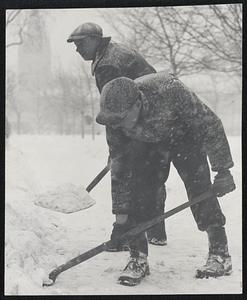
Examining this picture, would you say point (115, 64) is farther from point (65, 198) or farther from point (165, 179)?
point (65, 198)

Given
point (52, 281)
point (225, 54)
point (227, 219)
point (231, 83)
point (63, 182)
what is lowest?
point (52, 281)

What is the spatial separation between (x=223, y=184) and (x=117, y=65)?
119cm

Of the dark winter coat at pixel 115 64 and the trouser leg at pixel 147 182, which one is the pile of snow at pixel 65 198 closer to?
the trouser leg at pixel 147 182

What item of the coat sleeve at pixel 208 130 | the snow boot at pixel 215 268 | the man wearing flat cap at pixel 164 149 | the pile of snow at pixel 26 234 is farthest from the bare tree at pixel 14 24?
the snow boot at pixel 215 268

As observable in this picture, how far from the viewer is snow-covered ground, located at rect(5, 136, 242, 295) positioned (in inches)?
140

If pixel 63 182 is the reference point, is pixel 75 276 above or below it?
below

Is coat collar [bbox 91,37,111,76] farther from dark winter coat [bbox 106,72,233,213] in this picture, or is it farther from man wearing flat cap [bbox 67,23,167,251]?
dark winter coat [bbox 106,72,233,213]

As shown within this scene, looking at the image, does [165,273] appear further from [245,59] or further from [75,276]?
[245,59]

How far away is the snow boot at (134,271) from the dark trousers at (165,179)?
74 mm

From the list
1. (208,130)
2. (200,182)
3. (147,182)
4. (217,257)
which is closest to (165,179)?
(147,182)

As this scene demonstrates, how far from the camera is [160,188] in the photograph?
11.8 ft

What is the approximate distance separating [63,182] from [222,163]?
132 centimetres

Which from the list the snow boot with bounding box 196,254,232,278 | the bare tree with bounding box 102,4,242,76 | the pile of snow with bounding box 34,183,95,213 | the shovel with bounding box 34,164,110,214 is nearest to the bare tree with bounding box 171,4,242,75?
the bare tree with bounding box 102,4,242,76

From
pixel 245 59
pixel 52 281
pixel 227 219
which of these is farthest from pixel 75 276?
pixel 245 59
